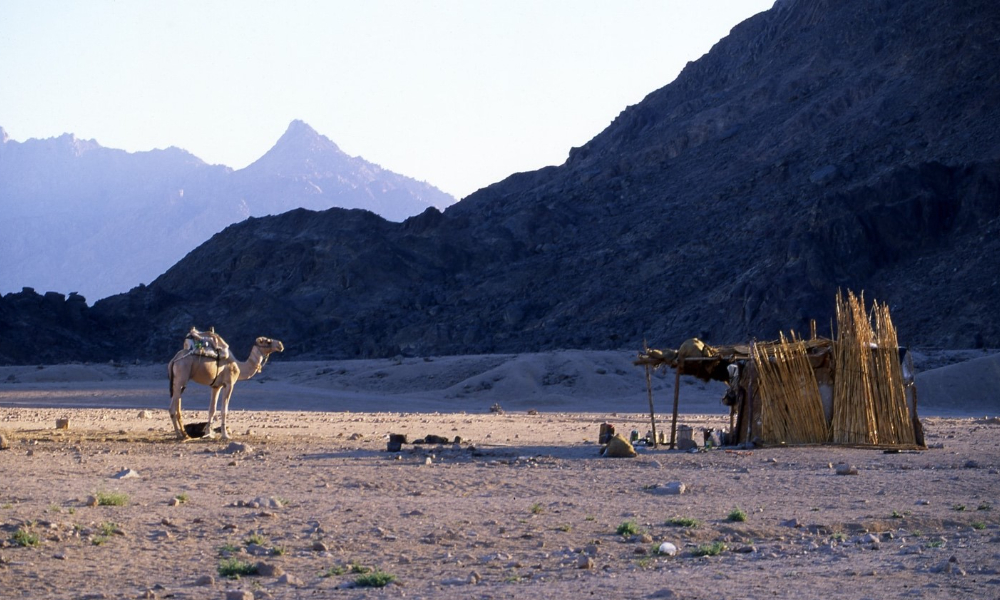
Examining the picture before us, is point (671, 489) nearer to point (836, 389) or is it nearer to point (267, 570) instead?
point (267, 570)

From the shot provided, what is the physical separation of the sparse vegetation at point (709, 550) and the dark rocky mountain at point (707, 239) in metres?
47.8

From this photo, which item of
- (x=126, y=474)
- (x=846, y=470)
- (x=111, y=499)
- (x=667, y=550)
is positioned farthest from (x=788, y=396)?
(x=111, y=499)

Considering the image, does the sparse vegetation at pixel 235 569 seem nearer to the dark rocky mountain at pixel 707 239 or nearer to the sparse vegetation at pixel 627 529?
the sparse vegetation at pixel 627 529

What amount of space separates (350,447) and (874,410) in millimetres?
8503

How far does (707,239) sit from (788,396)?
53.3 meters

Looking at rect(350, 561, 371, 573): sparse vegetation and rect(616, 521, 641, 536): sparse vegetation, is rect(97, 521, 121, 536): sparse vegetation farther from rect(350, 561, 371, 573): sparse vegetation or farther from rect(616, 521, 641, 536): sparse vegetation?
rect(616, 521, 641, 536): sparse vegetation

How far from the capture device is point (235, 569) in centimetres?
871

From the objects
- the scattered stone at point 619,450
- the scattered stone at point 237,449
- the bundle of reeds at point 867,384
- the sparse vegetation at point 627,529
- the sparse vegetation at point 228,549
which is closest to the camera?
the sparse vegetation at point 228,549

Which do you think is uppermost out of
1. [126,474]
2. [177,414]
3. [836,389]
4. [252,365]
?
[252,365]

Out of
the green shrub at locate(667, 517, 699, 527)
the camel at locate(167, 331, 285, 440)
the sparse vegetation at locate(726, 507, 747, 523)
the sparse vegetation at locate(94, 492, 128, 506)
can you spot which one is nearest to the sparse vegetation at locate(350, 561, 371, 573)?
the green shrub at locate(667, 517, 699, 527)

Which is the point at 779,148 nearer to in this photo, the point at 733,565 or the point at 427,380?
the point at 427,380

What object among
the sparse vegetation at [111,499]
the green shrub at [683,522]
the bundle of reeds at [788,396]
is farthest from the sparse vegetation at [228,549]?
the bundle of reeds at [788,396]

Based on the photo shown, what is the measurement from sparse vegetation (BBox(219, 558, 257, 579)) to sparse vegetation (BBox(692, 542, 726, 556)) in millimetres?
3557

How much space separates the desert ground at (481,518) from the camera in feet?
28.1
